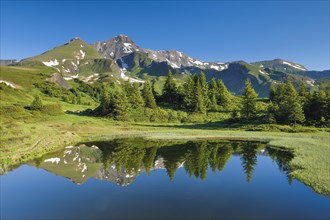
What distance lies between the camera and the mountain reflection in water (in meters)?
Answer: 33.0

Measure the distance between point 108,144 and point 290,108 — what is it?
55.8m

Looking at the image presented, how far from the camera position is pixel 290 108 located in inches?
3174

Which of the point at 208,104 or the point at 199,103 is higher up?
the point at 199,103

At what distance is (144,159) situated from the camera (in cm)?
4153

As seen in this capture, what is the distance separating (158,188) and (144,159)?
14922 millimetres

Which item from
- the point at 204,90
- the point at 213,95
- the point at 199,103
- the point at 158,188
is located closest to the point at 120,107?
the point at 199,103

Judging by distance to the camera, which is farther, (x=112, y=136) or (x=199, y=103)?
(x=199, y=103)

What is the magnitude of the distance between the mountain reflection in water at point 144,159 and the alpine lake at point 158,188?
13 centimetres

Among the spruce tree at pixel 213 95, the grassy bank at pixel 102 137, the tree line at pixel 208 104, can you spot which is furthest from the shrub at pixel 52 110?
the spruce tree at pixel 213 95

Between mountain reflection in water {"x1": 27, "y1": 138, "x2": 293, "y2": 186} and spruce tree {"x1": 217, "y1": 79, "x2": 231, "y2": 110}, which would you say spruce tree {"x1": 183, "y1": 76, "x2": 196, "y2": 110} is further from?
mountain reflection in water {"x1": 27, "y1": 138, "x2": 293, "y2": 186}

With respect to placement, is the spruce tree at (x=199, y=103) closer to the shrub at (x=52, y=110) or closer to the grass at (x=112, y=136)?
the grass at (x=112, y=136)

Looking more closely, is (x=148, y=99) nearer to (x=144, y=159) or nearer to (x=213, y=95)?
(x=213, y=95)

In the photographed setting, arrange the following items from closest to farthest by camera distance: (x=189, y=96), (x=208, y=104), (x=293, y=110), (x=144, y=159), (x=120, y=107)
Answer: (x=144, y=159), (x=293, y=110), (x=120, y=107), (x=189, y=96), (x=208, y=104)

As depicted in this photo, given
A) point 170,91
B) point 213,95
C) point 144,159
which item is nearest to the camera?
point 144,159
